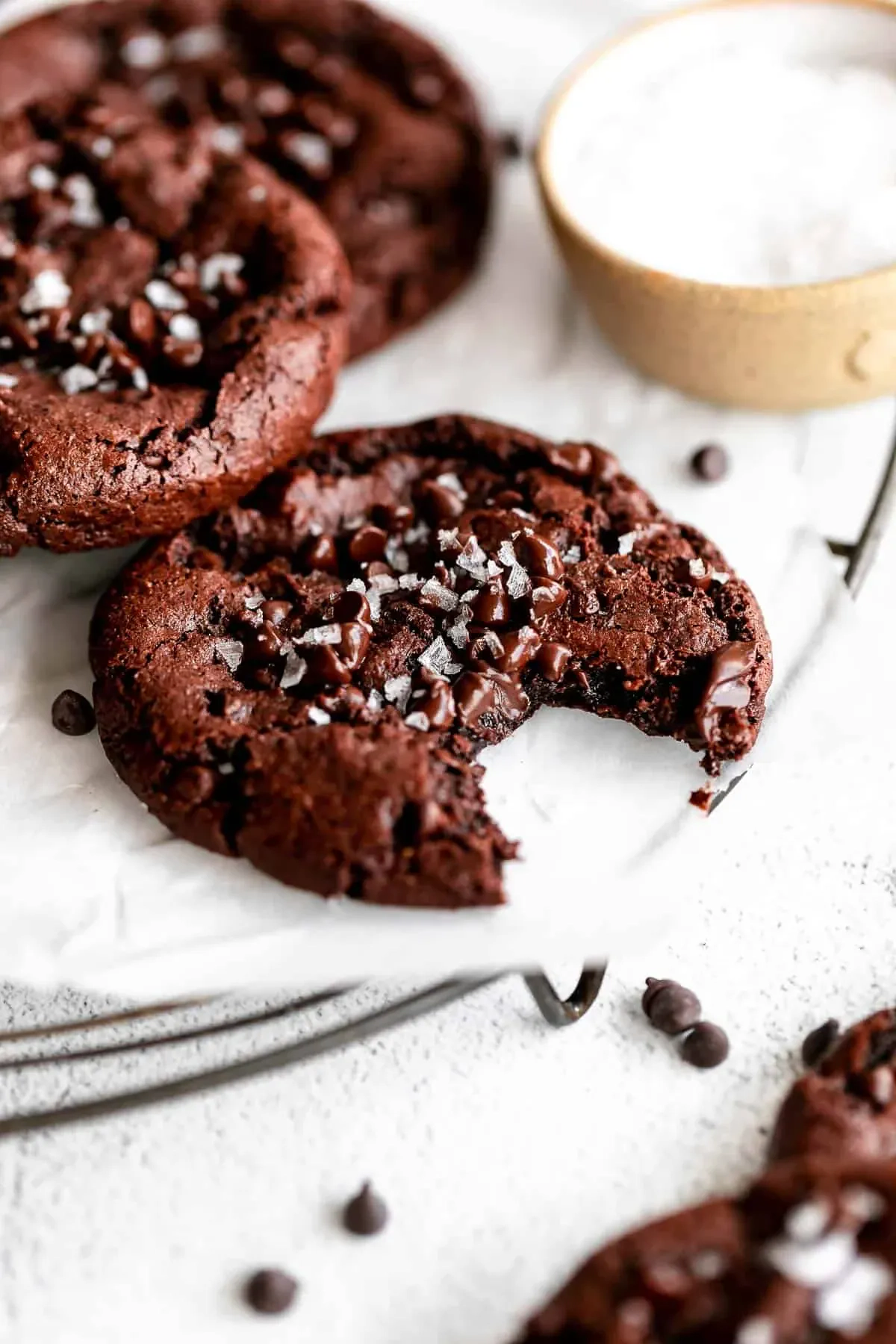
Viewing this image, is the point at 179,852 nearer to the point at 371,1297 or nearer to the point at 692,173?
the point at 371,1297

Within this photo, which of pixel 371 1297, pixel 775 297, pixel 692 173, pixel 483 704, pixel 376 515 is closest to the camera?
pixel 371 1297

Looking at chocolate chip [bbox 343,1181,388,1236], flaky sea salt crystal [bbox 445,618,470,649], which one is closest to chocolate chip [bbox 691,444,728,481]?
flaky sea salt crystal [bbox 445,618,470,649]

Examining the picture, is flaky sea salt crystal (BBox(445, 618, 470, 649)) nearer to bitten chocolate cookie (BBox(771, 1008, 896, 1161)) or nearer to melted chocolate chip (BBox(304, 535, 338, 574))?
melted chocolate chip (BBox(304, 535, 338, 574))

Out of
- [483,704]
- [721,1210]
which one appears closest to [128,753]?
[483,704]

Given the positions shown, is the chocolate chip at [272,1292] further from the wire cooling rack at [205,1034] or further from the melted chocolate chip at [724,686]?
the melted chocolate chip at [724,686]

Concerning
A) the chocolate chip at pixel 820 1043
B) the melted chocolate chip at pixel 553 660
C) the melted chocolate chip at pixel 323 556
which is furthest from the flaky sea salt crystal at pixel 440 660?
the chocolate chip at pixel 820 1043
